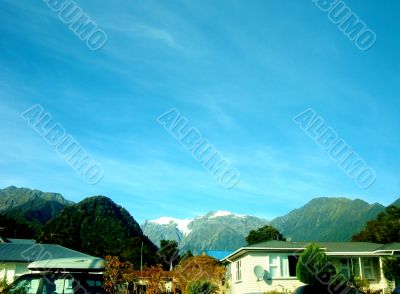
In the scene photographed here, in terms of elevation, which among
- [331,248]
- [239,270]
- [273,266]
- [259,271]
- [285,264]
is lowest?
[259,271]

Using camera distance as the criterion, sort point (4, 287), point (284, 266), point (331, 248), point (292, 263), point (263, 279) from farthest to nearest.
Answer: point (331, 248), point (292, 263), point (284, 266), point (263, 279), point (4, 287)

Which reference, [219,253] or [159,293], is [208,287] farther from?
[219,253]

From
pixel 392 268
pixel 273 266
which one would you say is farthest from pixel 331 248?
pixel 273 266

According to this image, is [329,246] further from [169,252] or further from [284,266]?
[169,252]

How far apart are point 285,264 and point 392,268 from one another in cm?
697

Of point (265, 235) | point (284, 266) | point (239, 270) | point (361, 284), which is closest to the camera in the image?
point (361, 284)

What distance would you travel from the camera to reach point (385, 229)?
51156 mm

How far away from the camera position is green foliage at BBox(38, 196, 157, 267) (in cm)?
6838

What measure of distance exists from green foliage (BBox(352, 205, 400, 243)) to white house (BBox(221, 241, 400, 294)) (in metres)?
22.9

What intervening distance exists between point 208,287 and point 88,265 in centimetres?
1757

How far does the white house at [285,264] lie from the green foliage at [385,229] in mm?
22948

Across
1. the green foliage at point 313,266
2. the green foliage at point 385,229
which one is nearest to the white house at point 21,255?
the green foliage at point 313,266

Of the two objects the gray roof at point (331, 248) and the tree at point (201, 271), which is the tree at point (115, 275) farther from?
the tree at point (201, 271)

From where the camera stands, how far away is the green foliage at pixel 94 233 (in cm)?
6838
